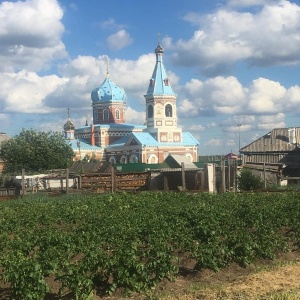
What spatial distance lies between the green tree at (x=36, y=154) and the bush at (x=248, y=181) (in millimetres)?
28038

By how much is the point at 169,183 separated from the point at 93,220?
14270 millimetres

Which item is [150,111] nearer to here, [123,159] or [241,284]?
[123,159]

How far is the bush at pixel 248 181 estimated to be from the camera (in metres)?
25.3

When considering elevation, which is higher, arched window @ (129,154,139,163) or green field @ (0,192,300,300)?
arched window @ (129,154,139,163)

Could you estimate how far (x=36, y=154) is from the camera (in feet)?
166

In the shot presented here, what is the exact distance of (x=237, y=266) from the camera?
8.89 metres

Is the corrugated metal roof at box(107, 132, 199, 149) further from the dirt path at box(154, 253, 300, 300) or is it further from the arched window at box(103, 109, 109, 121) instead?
the dirt path at box(154, 253, 300, 300)

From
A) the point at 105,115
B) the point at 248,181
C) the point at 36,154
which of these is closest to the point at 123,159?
the point at 105,115

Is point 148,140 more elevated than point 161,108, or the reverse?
point 161,108

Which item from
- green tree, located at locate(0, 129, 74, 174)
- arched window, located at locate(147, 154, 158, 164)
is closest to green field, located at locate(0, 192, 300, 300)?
green tree, located at locate(0, 129, 74, 174)

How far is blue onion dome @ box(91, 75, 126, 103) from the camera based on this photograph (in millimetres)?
78562

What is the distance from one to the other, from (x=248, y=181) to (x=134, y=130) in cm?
5202

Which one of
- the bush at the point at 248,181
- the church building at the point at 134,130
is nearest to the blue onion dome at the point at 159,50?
the church building at the point at 134,130

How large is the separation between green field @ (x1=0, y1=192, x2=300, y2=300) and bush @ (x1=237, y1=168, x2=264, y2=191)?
10.9m
